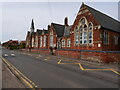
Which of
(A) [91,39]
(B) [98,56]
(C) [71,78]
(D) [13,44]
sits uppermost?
(D) [13,44]

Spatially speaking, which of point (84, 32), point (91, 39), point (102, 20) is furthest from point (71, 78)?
point (102, 20)

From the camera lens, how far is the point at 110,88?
565 centimetres

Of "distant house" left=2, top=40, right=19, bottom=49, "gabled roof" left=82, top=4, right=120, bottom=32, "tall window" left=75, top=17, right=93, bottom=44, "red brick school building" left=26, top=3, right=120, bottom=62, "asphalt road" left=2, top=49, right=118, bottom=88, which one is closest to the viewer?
"asphalt road" left=2, top=49, right=118, bottom=88

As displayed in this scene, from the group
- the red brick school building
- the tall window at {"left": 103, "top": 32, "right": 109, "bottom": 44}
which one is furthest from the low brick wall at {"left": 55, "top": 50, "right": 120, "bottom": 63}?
the tall window at {"left": 103, "top": 32, "right": 109, "bottom": 44}

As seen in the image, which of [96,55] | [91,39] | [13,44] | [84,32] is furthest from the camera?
[13,44]

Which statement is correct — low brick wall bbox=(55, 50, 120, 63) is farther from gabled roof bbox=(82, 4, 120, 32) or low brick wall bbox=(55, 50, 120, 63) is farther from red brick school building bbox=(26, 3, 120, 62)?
gabled roof bbox=(82, 4, 120, 32)

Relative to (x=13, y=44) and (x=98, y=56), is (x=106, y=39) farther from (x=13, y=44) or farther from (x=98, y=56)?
(x=13, y=44)

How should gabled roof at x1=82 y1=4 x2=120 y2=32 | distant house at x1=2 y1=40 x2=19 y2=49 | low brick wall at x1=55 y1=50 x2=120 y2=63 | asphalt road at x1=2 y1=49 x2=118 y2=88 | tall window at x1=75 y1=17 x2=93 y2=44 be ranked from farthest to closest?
distant house at x1=2 y1=40 x2=19 y2=49 < tall window at x1=75 y1=17 x2=93 y2=44 < gabled roof at x1=82 y1=4 x2=120 y2=32 < low brick wall at x1=55 y1=50 x2=120 y2=63 < asphalt road at x1=2 y1=49 x2=118 y2=88

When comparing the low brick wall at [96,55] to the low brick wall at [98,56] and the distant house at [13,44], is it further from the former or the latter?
the distant house at [13,44]

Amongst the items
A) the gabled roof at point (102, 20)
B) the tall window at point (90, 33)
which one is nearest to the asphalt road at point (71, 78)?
the tall window at point (90, 33)

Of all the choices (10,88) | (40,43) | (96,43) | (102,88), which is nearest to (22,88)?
(10,88)

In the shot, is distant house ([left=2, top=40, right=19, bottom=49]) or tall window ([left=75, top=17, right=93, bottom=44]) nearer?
tall window ([left=75, top=17, right=93, bottom=44])

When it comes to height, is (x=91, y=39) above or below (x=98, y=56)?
above

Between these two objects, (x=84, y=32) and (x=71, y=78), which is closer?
(x=71, y=78)
